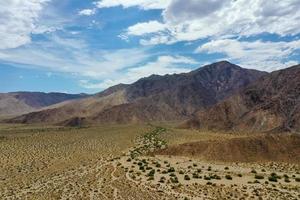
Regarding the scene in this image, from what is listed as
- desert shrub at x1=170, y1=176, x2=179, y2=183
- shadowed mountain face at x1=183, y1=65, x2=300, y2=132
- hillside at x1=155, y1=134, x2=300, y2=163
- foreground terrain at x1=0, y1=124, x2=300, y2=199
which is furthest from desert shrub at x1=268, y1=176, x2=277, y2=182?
shadowed mountain face at x1=183, y1=65, x2=300, y2=132

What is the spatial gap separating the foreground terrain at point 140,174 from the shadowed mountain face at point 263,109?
47936mm

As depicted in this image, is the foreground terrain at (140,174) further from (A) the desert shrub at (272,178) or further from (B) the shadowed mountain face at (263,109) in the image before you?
(B) the shadowed mountain face at (263,109)

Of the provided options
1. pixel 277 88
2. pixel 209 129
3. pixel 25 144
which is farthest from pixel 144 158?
pixel 277 88

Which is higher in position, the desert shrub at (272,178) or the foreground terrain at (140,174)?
the foreground terrain at (140,174)

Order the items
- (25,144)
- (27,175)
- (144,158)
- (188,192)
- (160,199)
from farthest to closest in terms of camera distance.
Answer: (25,144)
(144,158)
(27,175)
(188,192)
(160,199)

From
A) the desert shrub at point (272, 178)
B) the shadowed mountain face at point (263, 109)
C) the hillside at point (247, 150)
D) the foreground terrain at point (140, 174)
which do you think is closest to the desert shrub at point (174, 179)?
the foreground terrain at point (140, 174)

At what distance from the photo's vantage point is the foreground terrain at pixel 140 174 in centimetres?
3594

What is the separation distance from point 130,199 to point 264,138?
29524mm

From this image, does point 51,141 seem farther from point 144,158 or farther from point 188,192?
point 188,192

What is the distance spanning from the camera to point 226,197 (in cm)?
3388

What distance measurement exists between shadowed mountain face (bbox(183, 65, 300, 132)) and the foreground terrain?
47936 millimetres

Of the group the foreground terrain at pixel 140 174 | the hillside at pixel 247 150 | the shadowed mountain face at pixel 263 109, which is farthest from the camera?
the shadowed mountain face at pixel 263 109

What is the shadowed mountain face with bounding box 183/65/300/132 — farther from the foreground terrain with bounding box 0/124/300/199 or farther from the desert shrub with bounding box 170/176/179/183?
the desert shrub with bounding box 170/176/179/183

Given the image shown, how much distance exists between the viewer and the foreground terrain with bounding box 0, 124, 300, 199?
3594 cm
